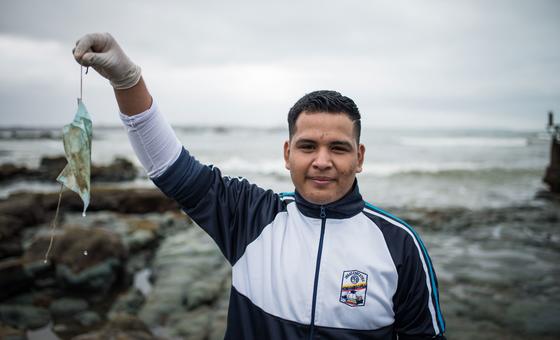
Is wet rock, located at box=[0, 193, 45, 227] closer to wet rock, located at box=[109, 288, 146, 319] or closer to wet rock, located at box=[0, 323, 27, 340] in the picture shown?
wet rock, located at box=[109, 288, 146, 319]

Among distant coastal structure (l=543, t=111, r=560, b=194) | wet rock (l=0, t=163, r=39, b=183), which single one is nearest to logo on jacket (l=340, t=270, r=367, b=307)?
distant coastal structure (l=543, t=111, r=560, b=194)

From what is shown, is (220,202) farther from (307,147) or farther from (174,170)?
(307,147)

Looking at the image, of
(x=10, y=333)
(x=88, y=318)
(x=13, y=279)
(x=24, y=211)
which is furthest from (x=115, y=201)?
(x=10, y=333)

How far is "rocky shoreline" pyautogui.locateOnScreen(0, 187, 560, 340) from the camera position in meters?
4.61

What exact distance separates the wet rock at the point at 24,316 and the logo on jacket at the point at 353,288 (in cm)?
453

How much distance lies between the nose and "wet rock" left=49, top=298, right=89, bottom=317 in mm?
4723

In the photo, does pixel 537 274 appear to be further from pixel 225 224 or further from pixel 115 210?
pixel 115 210

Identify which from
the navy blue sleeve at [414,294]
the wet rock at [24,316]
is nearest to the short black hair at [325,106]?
the navy blue sleeve at [414,294]

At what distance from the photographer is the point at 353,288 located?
1.86 m

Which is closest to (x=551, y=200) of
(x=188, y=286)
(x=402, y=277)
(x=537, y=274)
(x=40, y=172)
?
(x=537, y=274)

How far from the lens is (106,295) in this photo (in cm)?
546

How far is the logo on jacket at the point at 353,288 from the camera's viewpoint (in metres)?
1.85

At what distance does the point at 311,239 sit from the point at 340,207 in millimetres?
239

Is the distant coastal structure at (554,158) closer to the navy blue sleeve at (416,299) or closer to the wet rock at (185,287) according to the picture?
the wet rock at (185,287)
